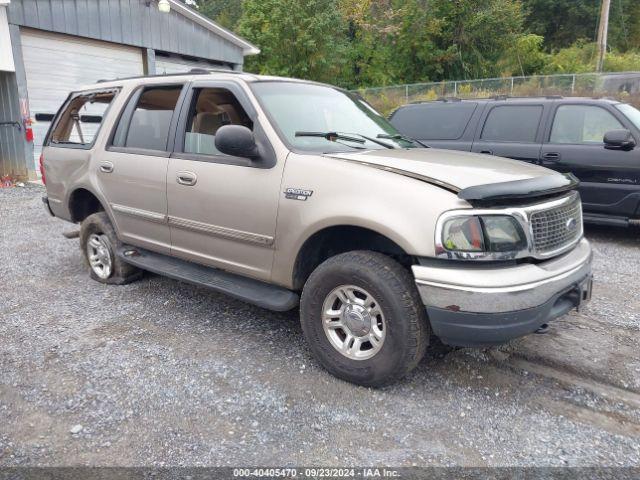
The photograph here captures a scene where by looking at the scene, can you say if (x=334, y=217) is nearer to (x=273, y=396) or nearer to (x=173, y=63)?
(x=273, y=396)

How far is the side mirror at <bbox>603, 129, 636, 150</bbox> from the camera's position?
19.9ft

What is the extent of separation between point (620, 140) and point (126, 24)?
1247 cm

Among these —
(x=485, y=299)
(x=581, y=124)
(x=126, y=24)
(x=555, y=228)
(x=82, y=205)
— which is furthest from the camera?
(x=126, y=24)

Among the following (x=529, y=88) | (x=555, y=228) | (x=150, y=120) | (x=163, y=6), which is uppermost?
(x=163, y=6)

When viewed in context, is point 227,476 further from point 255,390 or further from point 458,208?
point 458,208

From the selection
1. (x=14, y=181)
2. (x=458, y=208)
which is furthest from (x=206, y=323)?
(x=14, y=181)

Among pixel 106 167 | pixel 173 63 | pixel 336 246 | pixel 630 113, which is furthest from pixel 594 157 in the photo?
pixel 173 63

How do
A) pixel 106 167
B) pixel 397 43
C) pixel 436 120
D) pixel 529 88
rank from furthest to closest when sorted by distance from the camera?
pixel 397 43 → pixel 529 88 → pixel 436 120 → pixel 106 167

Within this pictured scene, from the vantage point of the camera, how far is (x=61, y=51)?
484 inches

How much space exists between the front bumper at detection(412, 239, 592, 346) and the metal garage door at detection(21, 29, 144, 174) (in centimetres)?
1207

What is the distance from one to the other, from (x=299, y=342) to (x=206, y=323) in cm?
85

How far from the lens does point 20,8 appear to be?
36.2 feet

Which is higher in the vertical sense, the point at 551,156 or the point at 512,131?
the point at 512,131

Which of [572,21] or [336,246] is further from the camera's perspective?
[572,21]
